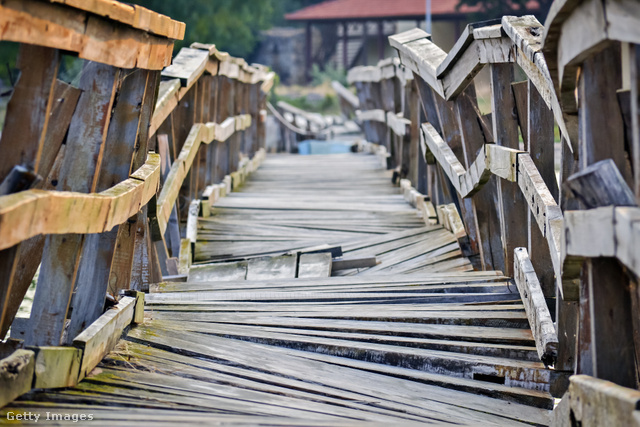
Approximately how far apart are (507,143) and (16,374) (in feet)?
7.52

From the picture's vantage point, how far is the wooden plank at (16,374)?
201cm

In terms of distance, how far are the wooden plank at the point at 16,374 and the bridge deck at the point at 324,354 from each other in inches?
1.6

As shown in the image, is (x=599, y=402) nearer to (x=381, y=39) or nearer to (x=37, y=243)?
(x=37, y=243)

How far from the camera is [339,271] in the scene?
16.1ft

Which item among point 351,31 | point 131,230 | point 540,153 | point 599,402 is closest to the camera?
point 599,402

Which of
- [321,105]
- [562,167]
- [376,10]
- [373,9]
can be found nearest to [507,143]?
[562,167]

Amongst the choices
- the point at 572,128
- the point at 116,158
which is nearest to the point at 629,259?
the point at 572,128

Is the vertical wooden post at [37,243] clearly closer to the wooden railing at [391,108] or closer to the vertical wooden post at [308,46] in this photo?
the wooden railing at [391,108]

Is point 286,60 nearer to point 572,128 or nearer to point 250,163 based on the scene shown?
point 250,163

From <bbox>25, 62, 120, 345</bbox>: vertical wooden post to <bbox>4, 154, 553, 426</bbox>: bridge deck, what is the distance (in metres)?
0.21

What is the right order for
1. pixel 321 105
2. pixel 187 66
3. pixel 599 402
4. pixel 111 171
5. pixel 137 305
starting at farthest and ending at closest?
pixel 321 105 → pixel 187 66 → pixel 137 305 → pixel 111 171 → pixel 599 402

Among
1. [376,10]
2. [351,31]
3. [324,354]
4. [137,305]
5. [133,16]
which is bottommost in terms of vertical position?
[324,354]

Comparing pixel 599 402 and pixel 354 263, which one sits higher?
pixel 354 263

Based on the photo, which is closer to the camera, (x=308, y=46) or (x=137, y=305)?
(x=137, y=305)
